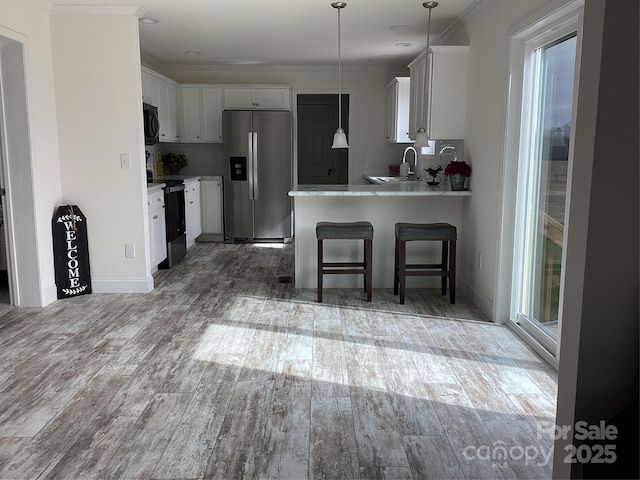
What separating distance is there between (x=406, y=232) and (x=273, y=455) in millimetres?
2451

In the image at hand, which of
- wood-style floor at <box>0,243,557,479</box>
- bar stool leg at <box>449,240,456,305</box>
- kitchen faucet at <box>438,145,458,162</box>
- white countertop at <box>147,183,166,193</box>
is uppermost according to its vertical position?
kitchen faucet at <box>438,145,458,162</box>

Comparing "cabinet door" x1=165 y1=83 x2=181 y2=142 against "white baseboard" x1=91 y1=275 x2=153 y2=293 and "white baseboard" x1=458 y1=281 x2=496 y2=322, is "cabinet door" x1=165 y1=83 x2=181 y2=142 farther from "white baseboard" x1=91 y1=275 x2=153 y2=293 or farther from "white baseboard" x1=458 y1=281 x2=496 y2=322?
"white baseboard" x1=458 y1=281 x2=496 y2=322

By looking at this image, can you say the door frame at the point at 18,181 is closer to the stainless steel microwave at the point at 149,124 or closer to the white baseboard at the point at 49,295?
the white baseboard at the point at 49,295

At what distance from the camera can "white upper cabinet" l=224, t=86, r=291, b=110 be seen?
7.21m

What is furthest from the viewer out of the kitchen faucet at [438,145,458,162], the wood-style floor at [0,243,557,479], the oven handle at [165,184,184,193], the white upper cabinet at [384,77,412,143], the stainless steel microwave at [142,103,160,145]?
the white upper cabinet at [384,77,412,143]

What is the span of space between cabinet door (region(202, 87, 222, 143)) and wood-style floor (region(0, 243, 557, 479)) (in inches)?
139

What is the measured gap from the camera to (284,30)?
203 inches

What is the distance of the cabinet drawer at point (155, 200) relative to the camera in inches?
195

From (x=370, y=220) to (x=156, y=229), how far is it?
2093 mm

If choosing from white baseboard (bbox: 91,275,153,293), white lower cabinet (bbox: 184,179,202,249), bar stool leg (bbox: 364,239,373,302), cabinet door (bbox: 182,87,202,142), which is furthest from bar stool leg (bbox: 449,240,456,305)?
cabinet door (bbox: 182,87,202,142)

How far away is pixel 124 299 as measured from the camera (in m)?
4.45

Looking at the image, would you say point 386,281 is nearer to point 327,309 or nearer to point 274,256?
point 327,309

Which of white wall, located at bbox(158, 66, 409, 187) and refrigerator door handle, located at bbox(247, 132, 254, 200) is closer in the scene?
refrigerator door handle, located at bbox(247, 132, 254, 200)

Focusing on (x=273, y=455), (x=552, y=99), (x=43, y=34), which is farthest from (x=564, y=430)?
(x=43, y=34)
